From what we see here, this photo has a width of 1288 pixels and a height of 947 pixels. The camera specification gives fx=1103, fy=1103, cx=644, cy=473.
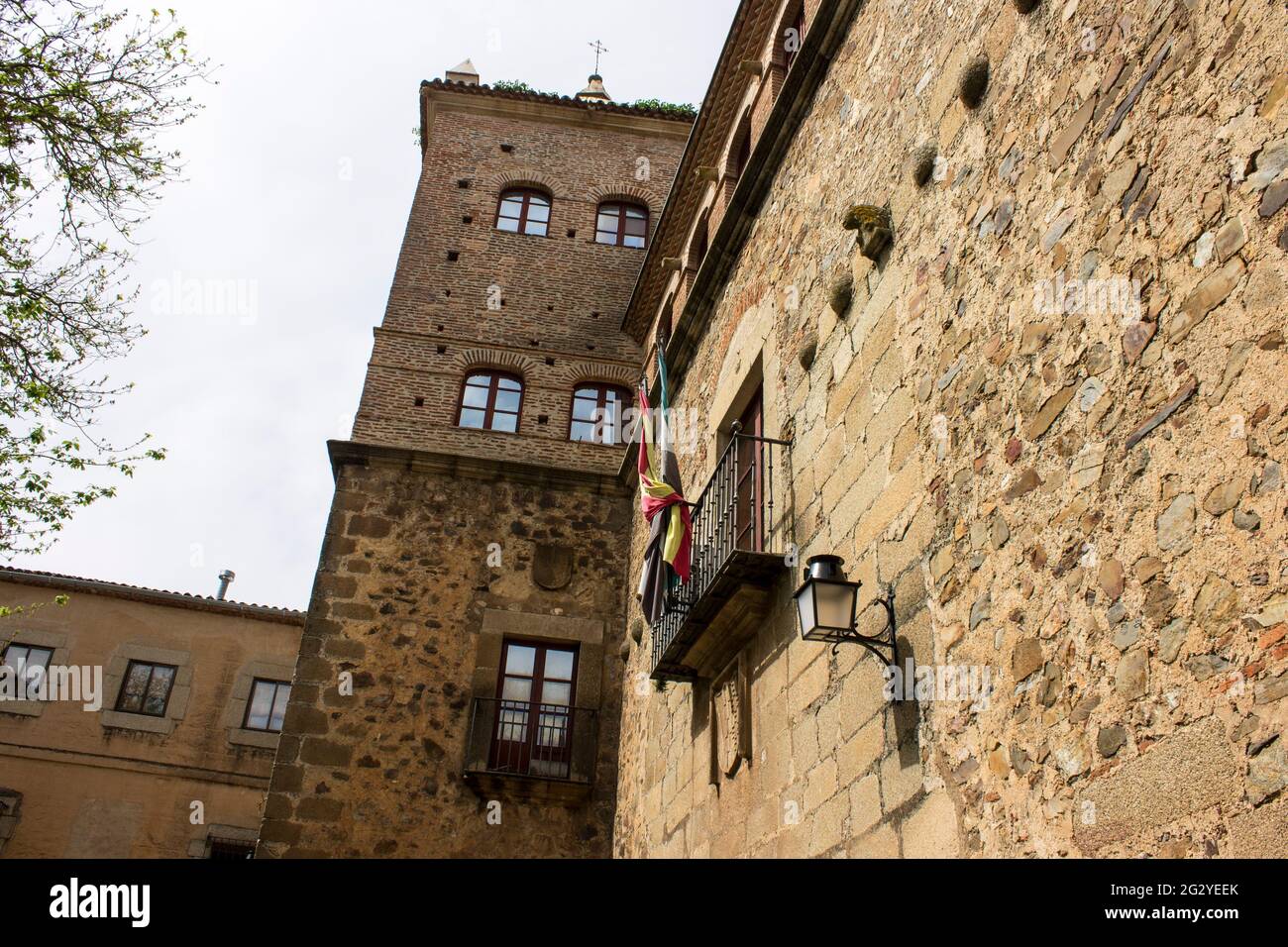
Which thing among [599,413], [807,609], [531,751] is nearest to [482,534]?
[531,751]

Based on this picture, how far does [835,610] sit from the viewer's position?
4.76 m

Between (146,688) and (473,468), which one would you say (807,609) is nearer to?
(473,468)

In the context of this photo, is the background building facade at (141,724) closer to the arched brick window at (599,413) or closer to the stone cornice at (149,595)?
the stone cornice at (149,595)

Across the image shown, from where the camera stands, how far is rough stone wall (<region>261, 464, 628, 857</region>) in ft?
32.2

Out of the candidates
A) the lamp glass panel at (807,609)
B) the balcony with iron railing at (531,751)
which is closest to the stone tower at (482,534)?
the balcony with iron railing at (531,751)

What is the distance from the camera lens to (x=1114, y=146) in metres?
3.66

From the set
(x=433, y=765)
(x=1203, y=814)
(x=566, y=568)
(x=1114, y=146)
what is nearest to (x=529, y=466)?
(x=566, y=568)

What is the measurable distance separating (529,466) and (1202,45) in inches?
364

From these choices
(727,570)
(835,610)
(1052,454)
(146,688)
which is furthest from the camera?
(146,688)

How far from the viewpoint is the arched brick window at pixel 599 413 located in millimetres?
13141

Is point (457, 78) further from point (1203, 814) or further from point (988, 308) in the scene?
point (1203, 814)

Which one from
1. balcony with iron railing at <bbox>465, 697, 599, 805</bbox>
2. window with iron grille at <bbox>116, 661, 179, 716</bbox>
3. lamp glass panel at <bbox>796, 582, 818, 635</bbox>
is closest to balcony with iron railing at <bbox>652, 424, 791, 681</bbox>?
lamp glass panel at <bbox>796, 582, 818, 635</bbox>

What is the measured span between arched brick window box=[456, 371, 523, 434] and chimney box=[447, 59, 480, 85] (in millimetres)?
5971

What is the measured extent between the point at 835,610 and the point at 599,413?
29.1 ft
